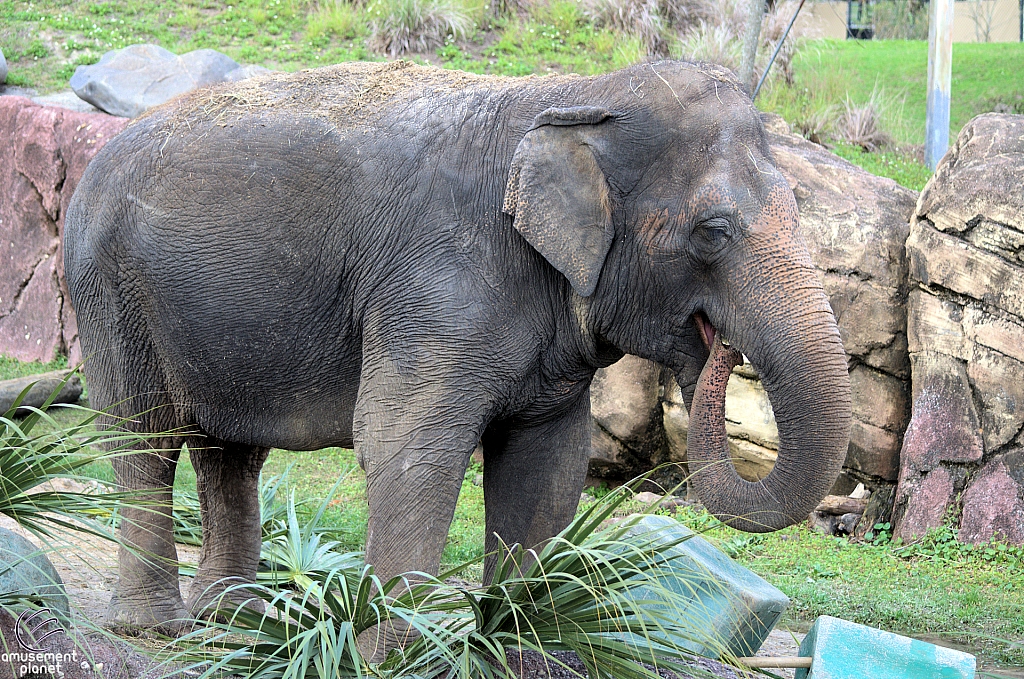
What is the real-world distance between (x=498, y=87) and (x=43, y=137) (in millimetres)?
8231

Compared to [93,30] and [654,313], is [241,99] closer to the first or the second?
[654,313]

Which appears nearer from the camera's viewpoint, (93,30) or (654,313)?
(654,313)

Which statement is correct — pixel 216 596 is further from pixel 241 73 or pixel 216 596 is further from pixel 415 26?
pixel 415 26

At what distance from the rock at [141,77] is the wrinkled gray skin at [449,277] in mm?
8001

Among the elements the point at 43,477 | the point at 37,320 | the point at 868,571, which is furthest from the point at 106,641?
the point at 37,320

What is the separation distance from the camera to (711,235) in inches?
158

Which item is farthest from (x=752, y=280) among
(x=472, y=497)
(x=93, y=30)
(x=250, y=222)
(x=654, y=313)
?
(x=93, y=30)

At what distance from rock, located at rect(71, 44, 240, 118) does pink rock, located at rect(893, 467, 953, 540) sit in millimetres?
8204

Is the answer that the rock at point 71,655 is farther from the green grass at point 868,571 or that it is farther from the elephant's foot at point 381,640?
the green grass at point 868,571

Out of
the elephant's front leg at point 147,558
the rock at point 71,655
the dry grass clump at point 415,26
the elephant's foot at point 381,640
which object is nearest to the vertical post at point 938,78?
the dry grass clump at point 415,26

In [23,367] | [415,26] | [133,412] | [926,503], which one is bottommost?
[926,503]

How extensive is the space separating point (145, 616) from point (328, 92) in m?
2.42

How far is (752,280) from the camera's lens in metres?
3.98

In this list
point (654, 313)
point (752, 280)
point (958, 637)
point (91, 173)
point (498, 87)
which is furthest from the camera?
point (958, 637)
